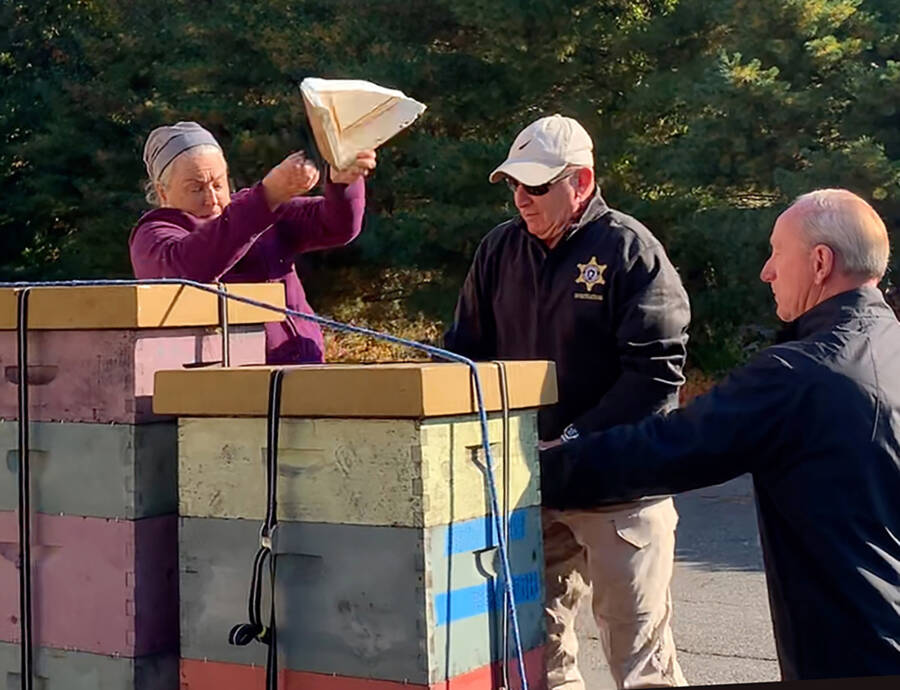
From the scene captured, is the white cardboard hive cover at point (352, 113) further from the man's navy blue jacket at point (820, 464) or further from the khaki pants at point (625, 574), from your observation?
the khaki pants at point (625, 574)

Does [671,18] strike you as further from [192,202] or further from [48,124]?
[192,202]

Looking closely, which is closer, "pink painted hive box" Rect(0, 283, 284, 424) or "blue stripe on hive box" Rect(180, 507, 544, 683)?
"blue stripe on hive box" Rect(180, 507, 544, 683)

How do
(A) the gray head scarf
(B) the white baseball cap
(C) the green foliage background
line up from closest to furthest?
(A) the gray head scarf, (B) the white baseball cap, (C) the green foliage background

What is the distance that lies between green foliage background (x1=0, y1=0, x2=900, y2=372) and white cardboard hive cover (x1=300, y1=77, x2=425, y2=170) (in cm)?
886

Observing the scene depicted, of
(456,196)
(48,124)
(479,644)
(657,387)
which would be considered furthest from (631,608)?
(48,124)

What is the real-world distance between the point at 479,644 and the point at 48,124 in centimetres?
1551

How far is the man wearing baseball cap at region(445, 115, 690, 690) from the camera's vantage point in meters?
3.51

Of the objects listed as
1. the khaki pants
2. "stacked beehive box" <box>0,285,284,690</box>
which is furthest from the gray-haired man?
"stacked beehive box" <box>0,285,284,690</box>

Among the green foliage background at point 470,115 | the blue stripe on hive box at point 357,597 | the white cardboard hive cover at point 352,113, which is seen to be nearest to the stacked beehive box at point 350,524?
the blue stripe on hive box at point 357,597

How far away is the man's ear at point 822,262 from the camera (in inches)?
112

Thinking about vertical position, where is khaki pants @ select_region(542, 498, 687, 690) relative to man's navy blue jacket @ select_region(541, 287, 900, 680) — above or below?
below

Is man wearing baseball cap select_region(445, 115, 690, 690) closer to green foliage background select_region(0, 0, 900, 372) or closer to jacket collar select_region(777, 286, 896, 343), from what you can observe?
jacket collar select_region(777, 286, 896, 343)

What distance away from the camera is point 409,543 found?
219cm

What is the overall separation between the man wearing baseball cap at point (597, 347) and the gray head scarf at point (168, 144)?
0.84 metres
